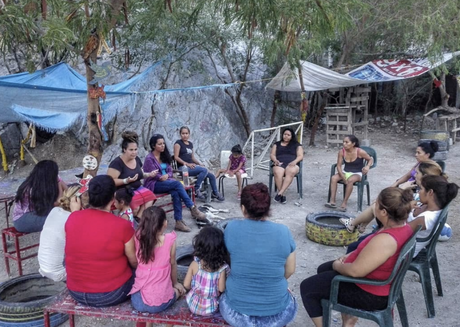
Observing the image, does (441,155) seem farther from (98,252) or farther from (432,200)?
(98,252)

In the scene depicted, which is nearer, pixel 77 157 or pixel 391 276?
pixel 391 276

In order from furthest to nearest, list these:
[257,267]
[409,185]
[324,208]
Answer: [324,208]
[409,185]
[257,267]

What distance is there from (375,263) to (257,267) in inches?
24.1

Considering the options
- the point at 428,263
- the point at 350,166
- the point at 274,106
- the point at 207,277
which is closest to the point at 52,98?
the point at 350,166

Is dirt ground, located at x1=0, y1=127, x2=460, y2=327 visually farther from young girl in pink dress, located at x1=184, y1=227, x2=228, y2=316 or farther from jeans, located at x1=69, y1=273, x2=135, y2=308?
young girl in pink dress, located at x1=184, y1=227, x2=228, y2=316

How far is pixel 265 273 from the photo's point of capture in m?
2.07

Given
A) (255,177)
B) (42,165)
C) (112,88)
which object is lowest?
(255,177)

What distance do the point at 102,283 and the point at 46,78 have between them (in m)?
5.18

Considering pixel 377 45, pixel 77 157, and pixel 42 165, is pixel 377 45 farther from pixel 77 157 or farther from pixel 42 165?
pixel 42 165

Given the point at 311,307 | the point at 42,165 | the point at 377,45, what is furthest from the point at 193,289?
the point at 377,45

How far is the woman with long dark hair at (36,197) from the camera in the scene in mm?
3225

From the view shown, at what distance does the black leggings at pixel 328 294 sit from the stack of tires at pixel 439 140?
6.76 metres

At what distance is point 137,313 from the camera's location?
228 centimetres

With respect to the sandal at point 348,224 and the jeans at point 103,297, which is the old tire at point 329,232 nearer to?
the sandal at point 348,224
